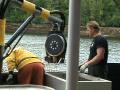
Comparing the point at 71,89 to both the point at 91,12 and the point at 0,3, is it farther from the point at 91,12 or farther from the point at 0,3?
the point at 91,12

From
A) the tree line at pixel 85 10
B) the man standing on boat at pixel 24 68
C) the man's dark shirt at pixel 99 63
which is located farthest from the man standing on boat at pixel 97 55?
the man standing on boat at pixel 24 68

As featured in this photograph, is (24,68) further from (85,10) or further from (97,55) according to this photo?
(85,10)

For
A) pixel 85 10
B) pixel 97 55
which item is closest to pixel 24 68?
pixel 97 55

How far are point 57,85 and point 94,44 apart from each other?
4.83 feet

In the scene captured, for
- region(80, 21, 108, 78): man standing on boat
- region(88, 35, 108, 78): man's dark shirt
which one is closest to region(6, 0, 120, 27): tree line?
region(80, 21, 108, 78): man standing on boat

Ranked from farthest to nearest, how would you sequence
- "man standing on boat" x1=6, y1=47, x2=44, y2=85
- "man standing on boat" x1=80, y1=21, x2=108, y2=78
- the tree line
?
the tree line → "man standing on boat" x1=80, y1=21, x2=108, y2=78 → "man standing on boat" x1=6, y1=47, x2=44, y2=85

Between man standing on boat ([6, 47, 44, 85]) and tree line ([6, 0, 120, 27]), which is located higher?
tree line ([6, 0, 120, 27])

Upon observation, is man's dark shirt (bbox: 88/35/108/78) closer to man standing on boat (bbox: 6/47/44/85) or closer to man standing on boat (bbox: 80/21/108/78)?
man standing on boat (bbox: 80/21/108/78)

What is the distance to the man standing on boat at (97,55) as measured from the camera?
5.61 m

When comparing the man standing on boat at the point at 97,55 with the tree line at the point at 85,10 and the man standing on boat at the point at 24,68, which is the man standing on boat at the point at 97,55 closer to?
the tree line at the point at 85,10

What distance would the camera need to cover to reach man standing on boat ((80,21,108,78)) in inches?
221

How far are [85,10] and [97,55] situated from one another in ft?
33.1

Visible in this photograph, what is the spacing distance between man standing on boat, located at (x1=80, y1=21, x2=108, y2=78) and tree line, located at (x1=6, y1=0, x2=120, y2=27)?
0.87 ft

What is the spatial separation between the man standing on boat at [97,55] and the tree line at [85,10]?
0.27 meters
